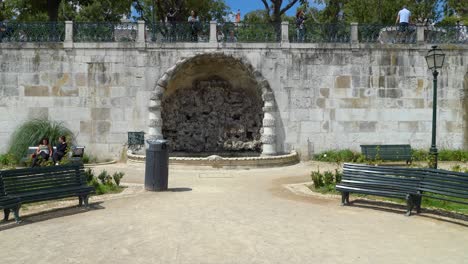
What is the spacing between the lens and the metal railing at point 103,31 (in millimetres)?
15367

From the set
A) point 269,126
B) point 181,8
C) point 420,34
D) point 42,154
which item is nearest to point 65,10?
point 181,8

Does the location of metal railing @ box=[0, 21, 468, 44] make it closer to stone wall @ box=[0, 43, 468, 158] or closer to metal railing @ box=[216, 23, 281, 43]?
metal railing @ box=[216, 23, 281, 43]

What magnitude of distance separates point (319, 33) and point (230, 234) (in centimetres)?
1119

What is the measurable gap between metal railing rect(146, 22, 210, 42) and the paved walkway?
7897 millimetres

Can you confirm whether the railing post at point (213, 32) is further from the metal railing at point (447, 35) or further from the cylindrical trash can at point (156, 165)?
the metal railing at point (447, 35)

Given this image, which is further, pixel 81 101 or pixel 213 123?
pixel 213 123

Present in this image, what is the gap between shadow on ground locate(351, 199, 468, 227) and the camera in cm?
718

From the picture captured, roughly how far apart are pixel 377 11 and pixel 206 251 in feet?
79.8

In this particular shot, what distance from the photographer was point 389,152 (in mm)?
14539

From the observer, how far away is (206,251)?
5426 mm

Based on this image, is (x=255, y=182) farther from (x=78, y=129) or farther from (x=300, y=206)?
(x=78, y=129)

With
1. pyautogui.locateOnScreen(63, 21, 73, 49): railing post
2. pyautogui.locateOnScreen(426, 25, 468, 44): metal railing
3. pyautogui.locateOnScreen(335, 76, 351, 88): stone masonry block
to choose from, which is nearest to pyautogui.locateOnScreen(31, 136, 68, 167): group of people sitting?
pyautogui.locateOnScreen(63, 21, 73, 49): railing post

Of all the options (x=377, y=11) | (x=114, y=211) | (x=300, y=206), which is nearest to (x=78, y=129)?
(x=114, y=211)

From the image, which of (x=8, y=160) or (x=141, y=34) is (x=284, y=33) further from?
(x=8, y=160)
